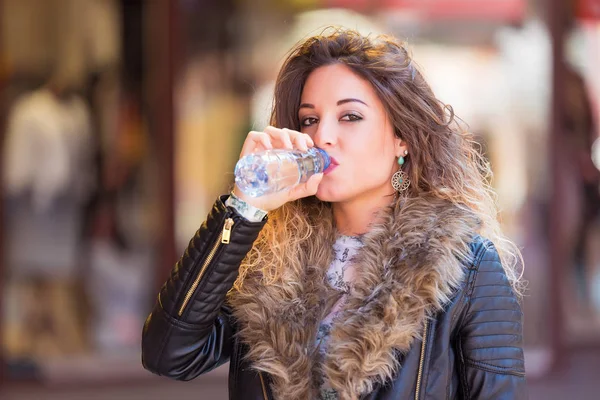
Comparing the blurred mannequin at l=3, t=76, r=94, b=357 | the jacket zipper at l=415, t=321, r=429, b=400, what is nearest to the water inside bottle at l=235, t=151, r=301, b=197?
the jacket zipper at l=415, t=321, r=429, b=400

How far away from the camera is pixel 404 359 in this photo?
1.77m

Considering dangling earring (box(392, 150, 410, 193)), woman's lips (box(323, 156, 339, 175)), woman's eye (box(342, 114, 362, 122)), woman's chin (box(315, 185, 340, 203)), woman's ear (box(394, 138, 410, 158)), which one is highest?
woman's eye (box(342, 114, 362, 122))

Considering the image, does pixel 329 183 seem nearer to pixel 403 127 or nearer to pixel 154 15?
pixel 403 127

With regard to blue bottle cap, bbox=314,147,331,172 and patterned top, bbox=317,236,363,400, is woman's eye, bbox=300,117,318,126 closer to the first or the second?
blue bottle cap, bbox=314,147,331,172

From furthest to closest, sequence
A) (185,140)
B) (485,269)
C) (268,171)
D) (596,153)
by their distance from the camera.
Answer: (596,153) → (185,140) → (485,269) → (268,171)

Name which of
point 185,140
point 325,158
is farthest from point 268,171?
point 185,140

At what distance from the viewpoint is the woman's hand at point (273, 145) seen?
173 centimetres

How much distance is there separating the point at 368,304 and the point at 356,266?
11cm

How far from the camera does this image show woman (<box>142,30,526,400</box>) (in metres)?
1.76

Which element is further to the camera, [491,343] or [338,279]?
[338,279]

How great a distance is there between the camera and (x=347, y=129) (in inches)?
74.9

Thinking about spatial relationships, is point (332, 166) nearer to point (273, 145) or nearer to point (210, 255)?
point (273, 145)

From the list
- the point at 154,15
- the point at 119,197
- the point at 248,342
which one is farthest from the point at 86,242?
the point at 248,342

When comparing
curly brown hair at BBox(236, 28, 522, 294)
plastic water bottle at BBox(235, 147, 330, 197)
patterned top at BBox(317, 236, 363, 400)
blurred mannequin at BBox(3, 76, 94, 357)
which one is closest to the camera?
plastic water bottle at BBox(235, 147, 330, 197)
